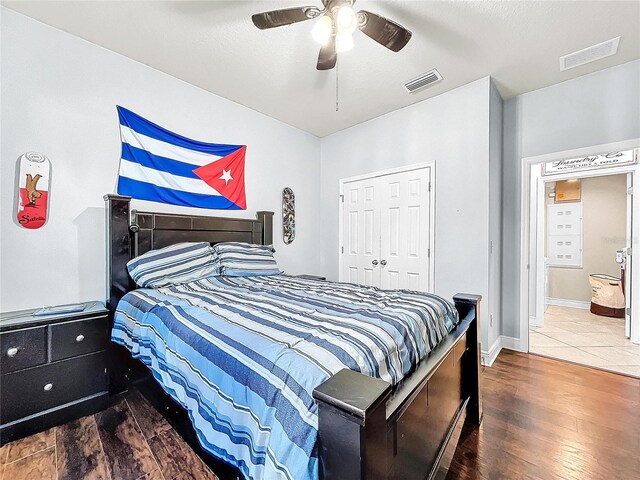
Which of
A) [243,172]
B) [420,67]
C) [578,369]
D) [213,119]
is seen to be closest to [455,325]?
[578,369]

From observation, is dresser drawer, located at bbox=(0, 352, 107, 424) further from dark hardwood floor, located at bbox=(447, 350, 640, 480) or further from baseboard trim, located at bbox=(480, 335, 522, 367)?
baseboard trim, located at bbox=(480, 335, 522, 367)

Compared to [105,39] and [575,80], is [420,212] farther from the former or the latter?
[105,39]

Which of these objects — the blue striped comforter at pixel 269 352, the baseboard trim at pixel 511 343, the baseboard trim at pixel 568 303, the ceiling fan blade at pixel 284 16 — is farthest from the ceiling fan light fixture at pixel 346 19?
the baseboard trim at pixel 568 303

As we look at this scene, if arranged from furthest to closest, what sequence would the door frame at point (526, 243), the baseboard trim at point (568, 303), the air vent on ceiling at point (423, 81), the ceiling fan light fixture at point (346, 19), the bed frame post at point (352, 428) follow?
the baseboard trim at point (568, 303), the door frame at point (526, 243), the air vent on ceiling at point (423, 81), the ceiling fan light fixture at point (346, 19), the bed frame post at point (352, 428)

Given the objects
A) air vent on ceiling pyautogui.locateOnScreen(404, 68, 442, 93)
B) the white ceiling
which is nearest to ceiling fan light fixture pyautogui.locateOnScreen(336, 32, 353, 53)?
the white ceiling

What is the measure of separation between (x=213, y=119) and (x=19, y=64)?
58.5 inches

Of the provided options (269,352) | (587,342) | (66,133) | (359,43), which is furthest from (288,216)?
(587,342)

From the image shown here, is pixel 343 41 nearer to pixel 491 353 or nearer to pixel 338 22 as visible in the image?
pixel 338 22

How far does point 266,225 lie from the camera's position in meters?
3.48

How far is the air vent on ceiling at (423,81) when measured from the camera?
2.77 meters

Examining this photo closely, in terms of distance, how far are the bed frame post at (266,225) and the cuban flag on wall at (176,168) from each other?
0.24 m

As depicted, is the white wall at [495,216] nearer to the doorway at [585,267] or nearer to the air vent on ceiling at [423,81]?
the doorway at [585,267]

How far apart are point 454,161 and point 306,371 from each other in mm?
2915

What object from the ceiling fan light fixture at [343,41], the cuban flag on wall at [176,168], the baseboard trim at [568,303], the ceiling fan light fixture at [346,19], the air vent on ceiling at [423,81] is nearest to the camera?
the ceiling fan light fixture at [346,19]
